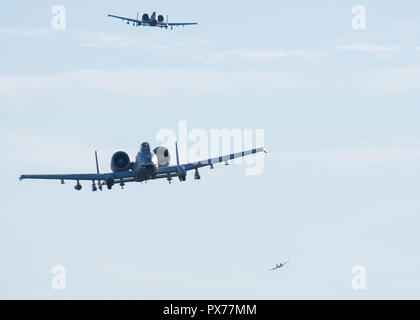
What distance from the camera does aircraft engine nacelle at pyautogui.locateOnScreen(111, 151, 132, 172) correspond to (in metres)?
182

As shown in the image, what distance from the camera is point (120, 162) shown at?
181875mm

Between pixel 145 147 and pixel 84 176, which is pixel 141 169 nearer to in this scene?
pixel 145 147

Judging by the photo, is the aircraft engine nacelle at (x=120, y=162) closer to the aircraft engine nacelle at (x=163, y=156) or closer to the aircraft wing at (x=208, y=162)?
the aircraft engine nacelle at (x=163, y=156)

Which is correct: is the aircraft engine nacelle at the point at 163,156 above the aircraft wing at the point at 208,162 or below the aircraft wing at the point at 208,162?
above

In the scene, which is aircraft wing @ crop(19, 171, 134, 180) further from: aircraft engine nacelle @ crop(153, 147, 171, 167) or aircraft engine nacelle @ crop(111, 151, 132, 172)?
aircraft engine nacelle @ crop(153, 147, 171, 167)

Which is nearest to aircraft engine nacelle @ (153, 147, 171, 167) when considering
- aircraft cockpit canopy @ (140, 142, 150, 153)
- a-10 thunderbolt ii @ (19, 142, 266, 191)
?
a-10 thunderbolt ii @ (19, 142, 266, 191)

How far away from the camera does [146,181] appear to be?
177000mm

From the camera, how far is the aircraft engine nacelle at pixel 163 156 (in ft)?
592

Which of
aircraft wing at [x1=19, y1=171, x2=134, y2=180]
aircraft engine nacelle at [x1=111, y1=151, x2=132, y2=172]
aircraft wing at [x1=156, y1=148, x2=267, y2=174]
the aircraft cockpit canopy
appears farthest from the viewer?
aircraft engine nacelle at [x1=111, y1=151, x2=132, y2=172]

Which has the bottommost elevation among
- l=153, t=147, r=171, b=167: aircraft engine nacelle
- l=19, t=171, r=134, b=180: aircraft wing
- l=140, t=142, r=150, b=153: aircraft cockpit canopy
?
l=19, t=171, r=134, b=180: aircraft wing

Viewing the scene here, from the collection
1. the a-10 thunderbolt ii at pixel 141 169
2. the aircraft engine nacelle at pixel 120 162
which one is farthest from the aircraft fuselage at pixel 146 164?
the aircraft engine nacelle at pixel 120 162
